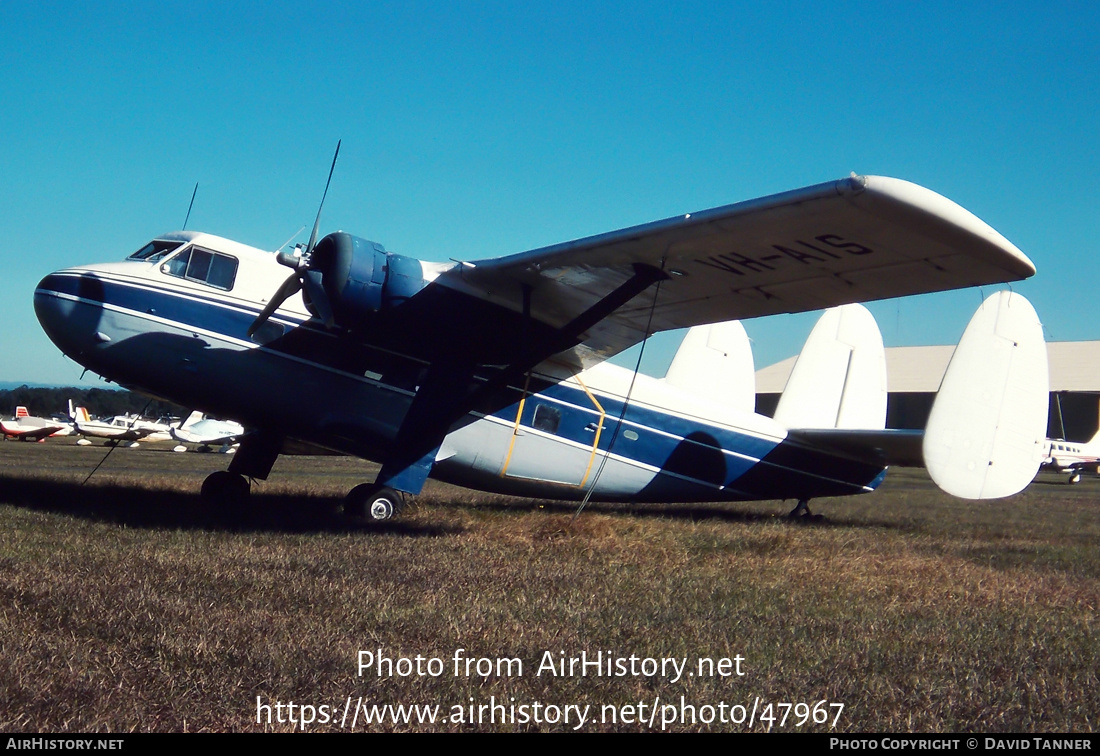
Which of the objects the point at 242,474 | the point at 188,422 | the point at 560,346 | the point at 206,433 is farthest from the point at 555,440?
the point at 188,422

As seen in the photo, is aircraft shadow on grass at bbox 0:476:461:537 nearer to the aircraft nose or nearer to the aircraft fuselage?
the aircraft fuselage

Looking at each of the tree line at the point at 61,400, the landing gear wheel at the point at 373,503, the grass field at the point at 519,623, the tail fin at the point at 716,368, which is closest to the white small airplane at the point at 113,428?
the tree line at the point at 61,400

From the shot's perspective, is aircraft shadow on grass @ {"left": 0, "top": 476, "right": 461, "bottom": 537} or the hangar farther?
the hangar

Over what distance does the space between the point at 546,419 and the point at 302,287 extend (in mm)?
3582

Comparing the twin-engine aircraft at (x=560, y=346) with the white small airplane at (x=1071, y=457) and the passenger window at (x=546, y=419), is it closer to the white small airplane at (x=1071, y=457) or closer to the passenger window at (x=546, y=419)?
the passenger window at (x=546, y=419)

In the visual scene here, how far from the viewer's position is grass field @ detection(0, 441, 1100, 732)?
379cm

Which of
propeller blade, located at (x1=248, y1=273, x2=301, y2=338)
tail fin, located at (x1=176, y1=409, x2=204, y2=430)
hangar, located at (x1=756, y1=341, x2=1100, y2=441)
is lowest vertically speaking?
tail fin, located at (x1=176, y1=409, x2=204, y2=430)

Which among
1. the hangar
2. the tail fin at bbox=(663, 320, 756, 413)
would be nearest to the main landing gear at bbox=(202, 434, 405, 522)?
the tail fin at bbox=(663, 320, 756, 413)

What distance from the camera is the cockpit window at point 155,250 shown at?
984 centimetres

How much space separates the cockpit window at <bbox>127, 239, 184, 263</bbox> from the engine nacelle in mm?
1950

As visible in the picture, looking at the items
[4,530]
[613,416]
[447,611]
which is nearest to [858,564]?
[613,416]

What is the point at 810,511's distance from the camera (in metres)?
13.9

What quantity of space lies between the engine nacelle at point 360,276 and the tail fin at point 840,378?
7.36 m

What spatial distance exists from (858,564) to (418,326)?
17.4ft
